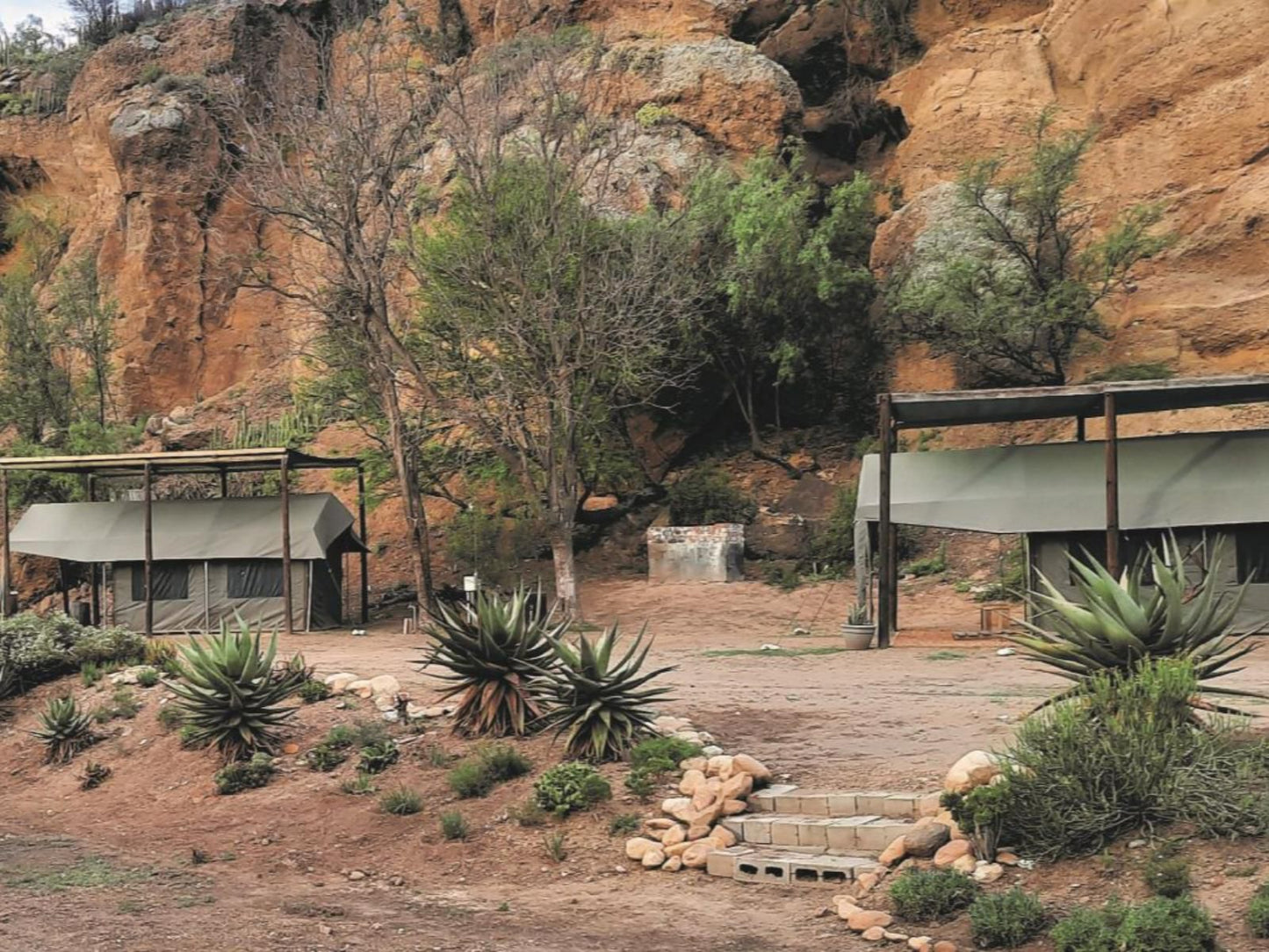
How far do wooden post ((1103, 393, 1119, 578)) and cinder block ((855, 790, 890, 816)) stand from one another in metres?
10.4

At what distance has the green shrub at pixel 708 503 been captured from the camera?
33.8m

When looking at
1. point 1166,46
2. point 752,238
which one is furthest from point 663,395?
point 1166,46

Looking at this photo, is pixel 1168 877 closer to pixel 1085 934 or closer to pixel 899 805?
pixel 1085 934

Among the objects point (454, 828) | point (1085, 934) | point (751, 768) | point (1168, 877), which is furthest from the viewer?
point (454, 828)

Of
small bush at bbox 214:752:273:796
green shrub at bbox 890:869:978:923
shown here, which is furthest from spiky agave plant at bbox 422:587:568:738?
green shrub at bbox 890:869:978:923

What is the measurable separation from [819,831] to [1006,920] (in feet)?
7.56

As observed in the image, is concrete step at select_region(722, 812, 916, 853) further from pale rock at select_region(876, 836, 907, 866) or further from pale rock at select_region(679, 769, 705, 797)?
pale rock at select_region(679, 769, 705, 797)

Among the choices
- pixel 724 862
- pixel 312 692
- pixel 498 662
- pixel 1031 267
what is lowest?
pixel 724 862

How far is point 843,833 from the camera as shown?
988 centimetres

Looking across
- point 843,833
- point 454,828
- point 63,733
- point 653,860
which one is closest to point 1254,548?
point 843,833

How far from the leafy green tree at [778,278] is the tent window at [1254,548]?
14447mm

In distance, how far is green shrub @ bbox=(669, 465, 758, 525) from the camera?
33812mm

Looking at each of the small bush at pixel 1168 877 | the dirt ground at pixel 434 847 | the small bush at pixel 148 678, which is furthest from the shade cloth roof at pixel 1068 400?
the small bush at pixel 1168 877

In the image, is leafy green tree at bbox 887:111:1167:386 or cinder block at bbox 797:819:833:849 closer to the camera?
cinder block at bbox 797:819:833:849
